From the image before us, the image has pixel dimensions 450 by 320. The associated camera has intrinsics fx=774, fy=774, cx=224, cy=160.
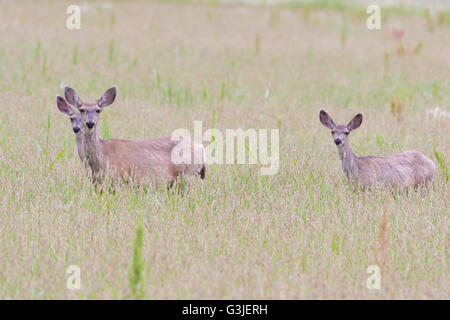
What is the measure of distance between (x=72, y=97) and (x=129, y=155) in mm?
788

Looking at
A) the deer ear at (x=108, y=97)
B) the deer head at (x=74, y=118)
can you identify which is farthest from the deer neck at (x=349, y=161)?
the deer head at (x=74, y=118)

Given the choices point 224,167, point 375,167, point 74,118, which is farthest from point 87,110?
point 375,167

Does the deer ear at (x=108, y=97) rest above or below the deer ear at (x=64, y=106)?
above

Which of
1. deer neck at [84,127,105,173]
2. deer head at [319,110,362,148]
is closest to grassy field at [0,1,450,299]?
deer neck at [84,127,105,173]

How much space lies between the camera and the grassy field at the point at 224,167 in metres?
5.84

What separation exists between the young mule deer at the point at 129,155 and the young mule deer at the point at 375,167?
4.61 ft

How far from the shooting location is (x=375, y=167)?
791cm

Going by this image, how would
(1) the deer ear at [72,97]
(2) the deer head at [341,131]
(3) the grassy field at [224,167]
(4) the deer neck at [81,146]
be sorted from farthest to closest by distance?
(2) the deer head at [341,131]
(1) the deer ear at [72,97]
(4) the deer neck at [81,146]
(3) the grassy field at [224,167]

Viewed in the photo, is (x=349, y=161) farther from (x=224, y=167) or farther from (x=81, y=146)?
(x=81, y=146)

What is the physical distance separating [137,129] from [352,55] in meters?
7.07

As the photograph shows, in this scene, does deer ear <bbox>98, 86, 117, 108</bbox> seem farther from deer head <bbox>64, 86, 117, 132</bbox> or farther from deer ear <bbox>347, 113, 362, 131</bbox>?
deer ear <bbox>347, 113, 362, 131</bbox>

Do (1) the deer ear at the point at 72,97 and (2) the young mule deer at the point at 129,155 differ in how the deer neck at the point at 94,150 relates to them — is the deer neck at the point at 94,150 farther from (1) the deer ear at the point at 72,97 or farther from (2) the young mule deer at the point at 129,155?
(1) the deer ear at the point at 72,97

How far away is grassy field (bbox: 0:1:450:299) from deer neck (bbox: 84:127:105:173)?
0.32m

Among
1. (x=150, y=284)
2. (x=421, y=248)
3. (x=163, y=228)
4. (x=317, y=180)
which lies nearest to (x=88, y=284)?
(x=150, y=284)
